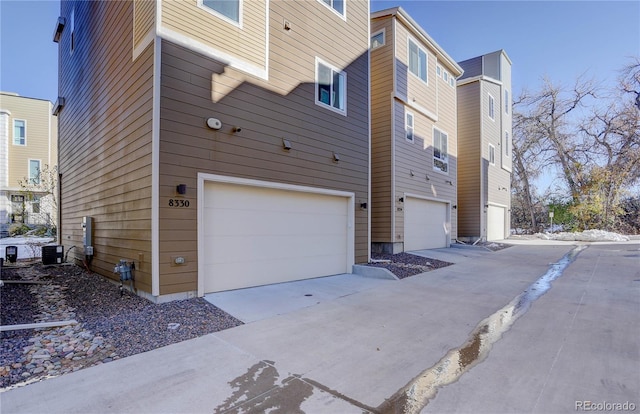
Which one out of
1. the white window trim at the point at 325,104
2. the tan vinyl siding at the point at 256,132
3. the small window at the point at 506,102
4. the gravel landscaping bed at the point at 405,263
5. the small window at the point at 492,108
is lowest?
the gravel landscaping bed at the point at 405,263

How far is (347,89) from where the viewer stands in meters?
8.25

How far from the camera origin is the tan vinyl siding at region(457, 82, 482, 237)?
16.1 meters

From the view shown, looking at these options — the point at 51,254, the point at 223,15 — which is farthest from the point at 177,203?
the point at 51,254

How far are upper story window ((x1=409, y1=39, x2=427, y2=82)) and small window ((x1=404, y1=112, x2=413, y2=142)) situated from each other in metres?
1.61

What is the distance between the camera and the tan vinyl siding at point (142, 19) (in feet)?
16.5

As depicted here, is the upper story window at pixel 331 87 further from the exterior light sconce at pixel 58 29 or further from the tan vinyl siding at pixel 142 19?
the exterior light sconce at pixel 58 29

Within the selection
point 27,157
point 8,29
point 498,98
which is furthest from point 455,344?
point 27,157

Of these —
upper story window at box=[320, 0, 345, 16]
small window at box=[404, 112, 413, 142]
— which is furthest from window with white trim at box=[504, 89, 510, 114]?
upper story window at box=[320, 0, 345, 16]

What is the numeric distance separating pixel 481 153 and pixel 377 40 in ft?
27.6

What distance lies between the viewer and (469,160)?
1638 centimetres

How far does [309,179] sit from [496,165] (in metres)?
14.7

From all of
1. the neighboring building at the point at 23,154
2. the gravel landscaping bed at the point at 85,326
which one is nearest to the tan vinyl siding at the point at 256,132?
the gravel landscaping bed at the point at 85,326

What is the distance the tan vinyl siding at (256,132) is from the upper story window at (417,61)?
3482mm

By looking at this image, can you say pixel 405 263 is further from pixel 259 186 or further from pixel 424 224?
pixel 259 186
